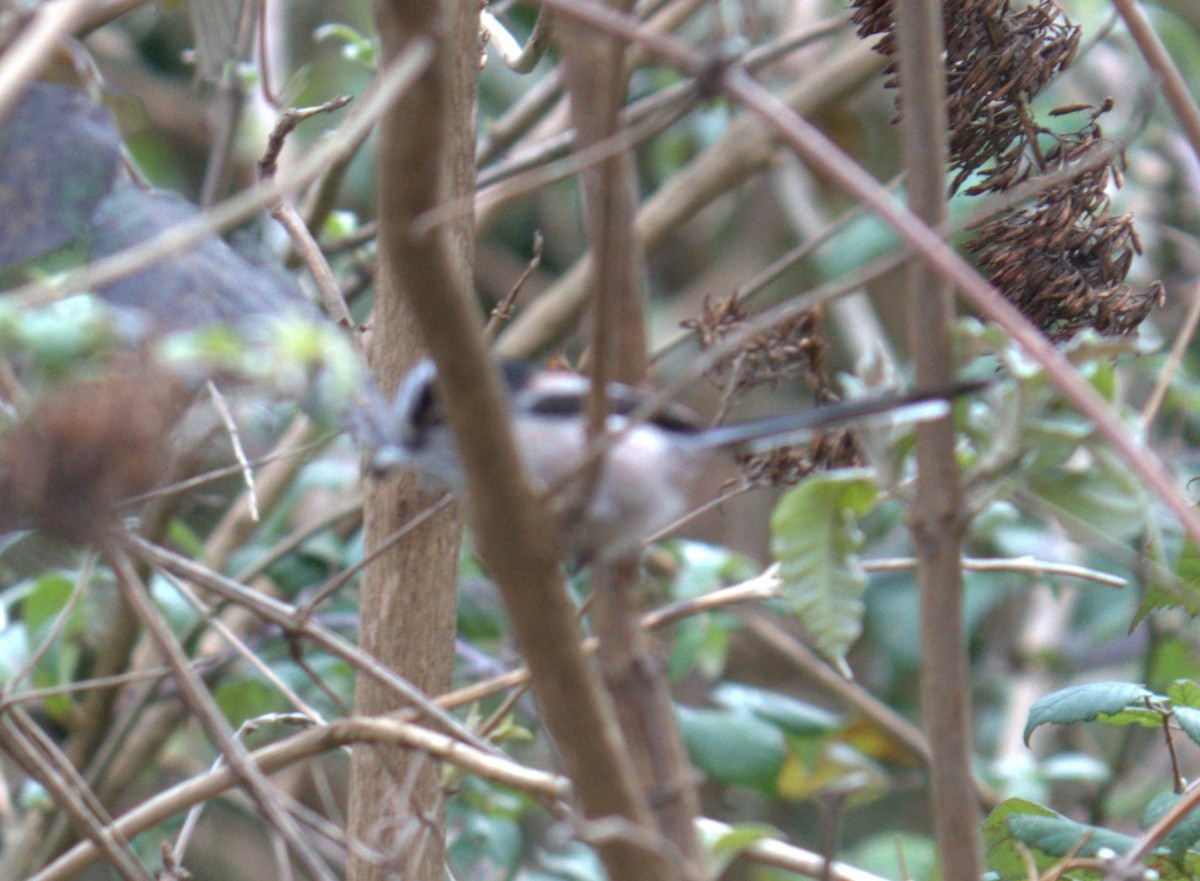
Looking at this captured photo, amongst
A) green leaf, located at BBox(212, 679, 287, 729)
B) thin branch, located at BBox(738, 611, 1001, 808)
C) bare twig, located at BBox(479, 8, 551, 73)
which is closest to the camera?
bare twig, located at BBox(479, 8, 551, 73)

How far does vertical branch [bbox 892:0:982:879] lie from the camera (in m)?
0.87

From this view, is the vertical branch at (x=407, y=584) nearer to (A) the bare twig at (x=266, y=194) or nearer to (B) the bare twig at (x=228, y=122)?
(A) the bare twig at (x=266, y=194)

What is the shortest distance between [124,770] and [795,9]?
2.59 m

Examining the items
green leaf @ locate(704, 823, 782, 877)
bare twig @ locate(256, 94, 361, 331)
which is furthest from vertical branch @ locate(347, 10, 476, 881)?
green leaf @ locate(704, 823, 782, 877)

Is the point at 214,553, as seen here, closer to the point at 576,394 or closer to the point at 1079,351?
the point at 576,394

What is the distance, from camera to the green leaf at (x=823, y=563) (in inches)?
35.5

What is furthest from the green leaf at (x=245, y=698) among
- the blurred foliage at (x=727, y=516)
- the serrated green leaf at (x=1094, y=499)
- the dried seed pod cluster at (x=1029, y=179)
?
the serrated green leaf at (x=1094, y=499)

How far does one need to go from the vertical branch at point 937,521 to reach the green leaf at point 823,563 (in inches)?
1.8

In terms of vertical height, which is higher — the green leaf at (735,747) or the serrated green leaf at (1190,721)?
the serrated green leaf at (1190,721)

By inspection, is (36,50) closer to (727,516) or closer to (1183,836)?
(1183,836)

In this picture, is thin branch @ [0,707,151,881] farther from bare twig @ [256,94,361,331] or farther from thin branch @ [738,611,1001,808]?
thin branch @ [738,611,1001,808]

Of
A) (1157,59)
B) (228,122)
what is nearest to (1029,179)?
(1157,59)

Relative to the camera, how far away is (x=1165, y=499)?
81cm

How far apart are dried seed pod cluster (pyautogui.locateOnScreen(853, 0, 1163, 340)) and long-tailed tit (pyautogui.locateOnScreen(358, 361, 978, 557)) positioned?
0.86 feet
